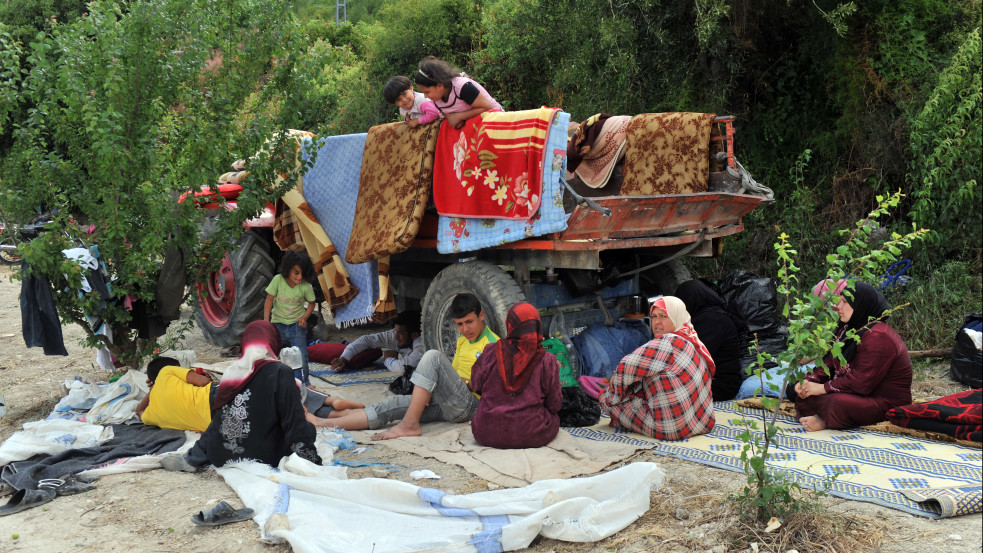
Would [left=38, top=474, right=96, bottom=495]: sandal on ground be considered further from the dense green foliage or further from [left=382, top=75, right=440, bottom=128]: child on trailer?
[left=382, top=75, right=440, bottom=128]: child on trailer

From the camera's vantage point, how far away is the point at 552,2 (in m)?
10.7

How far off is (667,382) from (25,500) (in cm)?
365

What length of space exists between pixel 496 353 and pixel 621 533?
1.57 metres

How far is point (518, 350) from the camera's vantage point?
15.8 feet

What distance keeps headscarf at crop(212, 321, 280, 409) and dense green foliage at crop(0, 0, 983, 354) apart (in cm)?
208

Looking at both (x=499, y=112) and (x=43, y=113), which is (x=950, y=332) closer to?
(x=499, y=112)

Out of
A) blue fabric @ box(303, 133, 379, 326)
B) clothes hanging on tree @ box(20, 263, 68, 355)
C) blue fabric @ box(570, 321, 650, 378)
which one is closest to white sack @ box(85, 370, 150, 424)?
clothes hanging on tree @ box(20, 263, 68, 355)

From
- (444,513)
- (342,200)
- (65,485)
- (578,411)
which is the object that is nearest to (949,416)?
(578,411)

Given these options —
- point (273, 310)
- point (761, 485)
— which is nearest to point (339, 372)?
point (273, 310)

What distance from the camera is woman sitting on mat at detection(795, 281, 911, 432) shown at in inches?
187

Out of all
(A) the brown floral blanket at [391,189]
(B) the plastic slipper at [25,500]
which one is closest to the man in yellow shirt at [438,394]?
(A) the brown floral blanket at [391,189]

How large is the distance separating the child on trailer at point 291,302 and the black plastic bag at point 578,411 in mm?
2473

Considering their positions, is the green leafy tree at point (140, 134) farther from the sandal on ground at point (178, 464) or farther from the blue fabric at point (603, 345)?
the blue fabric at point (603, 345)

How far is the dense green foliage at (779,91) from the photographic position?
5.90m
